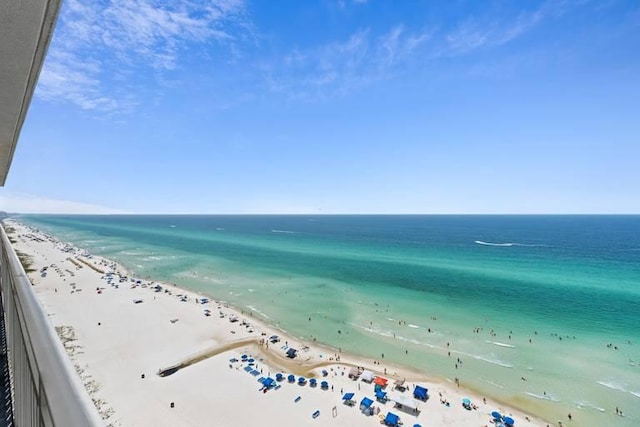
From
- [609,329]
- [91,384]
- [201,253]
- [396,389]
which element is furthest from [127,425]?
[201,253]

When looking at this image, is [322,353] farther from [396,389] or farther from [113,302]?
[113,302]

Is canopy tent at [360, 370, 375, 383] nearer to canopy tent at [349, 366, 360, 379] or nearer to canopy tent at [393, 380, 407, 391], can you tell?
canopy tent at [349, 366, 360, 379]

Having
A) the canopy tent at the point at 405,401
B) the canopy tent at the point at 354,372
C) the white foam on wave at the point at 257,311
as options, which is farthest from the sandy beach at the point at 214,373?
the white foam on wave at the point at 257,311

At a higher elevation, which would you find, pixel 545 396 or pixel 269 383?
pixel 269 383

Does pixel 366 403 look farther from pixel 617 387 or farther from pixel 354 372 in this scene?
pixel 617 387

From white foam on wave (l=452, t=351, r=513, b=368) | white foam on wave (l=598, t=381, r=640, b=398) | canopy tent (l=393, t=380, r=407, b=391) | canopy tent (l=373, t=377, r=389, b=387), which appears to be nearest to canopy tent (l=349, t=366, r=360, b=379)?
canopy tent (l=373, t=377, r=389, b=387)

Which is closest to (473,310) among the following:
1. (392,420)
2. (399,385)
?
(399,385)

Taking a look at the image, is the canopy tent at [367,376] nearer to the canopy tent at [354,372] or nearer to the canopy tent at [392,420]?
the canopy tent at [354,372]
